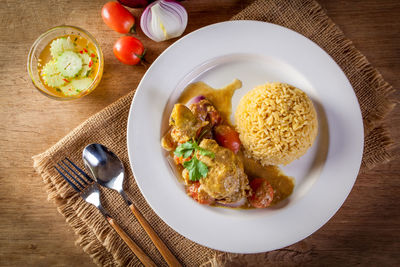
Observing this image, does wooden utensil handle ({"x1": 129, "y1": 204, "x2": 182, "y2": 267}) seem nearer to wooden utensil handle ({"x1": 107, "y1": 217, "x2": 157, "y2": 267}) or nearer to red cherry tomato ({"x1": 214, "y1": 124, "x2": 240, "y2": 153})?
wooden utensil handle ({"x1": 107, "y1": 217, "x2": 157, "y2": 267})

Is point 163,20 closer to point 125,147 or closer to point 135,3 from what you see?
point 135,3

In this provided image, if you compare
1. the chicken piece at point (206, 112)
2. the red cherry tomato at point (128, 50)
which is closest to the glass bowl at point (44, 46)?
the red cherry tomato at point (128, 50)

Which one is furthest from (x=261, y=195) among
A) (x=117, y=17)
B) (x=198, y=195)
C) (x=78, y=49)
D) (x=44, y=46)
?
(x=44, y=46)

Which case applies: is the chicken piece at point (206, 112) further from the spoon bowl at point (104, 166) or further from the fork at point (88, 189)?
the fork at point (88, 189)

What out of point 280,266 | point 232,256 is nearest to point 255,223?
point 232,256

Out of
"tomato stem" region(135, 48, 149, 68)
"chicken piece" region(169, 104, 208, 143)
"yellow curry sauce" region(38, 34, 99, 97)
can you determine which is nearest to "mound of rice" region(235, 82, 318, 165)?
"chicken piece" region(169, 104, 208, 143)

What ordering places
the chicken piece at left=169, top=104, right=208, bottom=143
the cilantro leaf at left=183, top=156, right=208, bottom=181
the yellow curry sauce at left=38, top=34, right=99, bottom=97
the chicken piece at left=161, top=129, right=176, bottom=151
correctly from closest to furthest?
the cilantro leaf at left=183, top=156, right=208, bottom=181 → the chicken piece at left=169, top=104, right=208, bottom=143 → the chicken piece at left=161, top=129, right=176, bottom=151 → the yellow curry sauce at left=38, top=34, right=99, bottom=97

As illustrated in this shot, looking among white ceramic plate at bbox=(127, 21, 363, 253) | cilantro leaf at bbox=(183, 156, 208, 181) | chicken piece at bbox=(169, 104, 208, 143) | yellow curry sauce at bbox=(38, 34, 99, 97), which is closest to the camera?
cilantro leaf at bbox=(183, 156, 208, 181)

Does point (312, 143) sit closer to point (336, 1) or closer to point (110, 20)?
point (336, 1)
